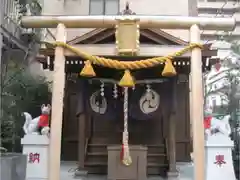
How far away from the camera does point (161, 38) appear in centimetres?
882

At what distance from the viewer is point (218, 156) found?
731 cm

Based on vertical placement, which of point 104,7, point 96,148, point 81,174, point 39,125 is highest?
point 104,7

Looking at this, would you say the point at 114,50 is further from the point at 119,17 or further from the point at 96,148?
the point at 96,148

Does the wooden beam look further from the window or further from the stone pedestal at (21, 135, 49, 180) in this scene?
the window

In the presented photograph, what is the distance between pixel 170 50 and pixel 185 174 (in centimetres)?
414

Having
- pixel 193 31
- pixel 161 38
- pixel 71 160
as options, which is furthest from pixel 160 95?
pixel 71 160

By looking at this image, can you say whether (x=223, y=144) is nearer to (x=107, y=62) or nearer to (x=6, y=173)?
(x=107, y=62)

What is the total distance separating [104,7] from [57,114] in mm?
7173

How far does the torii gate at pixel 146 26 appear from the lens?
6.13m

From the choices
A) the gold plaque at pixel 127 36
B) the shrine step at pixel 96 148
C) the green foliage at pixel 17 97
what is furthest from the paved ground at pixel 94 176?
the gold plaque at pixel 127 36

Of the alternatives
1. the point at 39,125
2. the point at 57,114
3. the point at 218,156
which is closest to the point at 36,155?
the point at 39,125

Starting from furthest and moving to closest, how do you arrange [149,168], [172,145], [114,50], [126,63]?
[149,168], [172,145], [114,50], [126,63]

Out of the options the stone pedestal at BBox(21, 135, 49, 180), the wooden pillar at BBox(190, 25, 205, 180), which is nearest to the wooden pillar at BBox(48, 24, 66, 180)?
the stone pedestal at BBox(21, 135, 49, 180)

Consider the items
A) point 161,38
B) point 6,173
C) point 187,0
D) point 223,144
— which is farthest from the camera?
point 187,0
